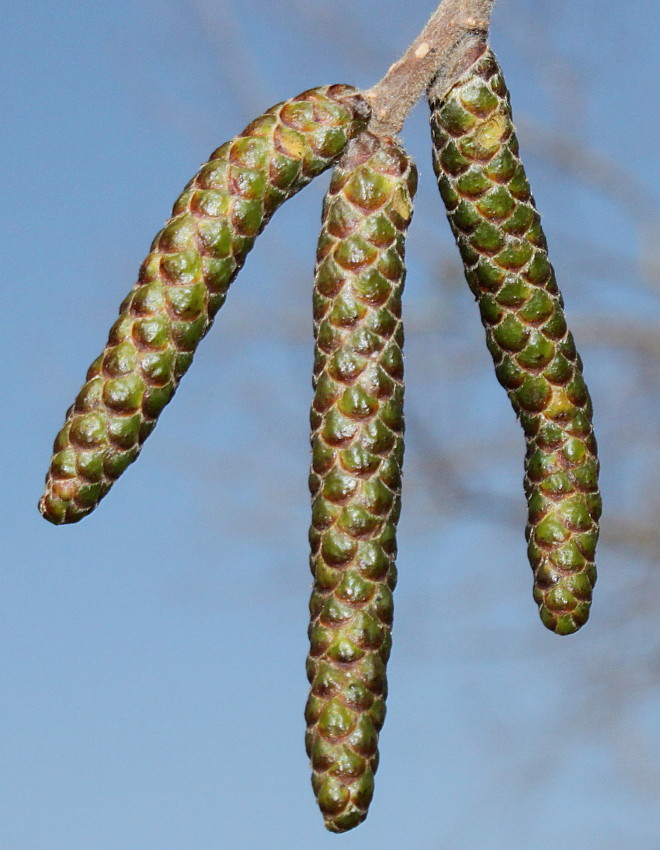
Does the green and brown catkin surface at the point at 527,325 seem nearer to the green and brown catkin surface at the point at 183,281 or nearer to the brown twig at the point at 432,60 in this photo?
the brown twig at the point at 432,60

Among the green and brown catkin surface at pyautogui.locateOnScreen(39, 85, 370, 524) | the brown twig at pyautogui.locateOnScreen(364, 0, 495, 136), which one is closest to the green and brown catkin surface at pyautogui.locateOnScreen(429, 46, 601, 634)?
the brown twig at pyautogui.locateOnScreen(364, 0, 495, 136)

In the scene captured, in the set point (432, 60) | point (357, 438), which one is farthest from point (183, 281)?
point (432, 60)

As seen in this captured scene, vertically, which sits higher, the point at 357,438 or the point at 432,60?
the point at 432,60

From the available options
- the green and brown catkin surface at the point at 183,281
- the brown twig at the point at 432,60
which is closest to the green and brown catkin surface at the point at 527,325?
the brown twig at the point at 432,60

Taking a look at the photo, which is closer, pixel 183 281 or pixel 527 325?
pixel 183 281

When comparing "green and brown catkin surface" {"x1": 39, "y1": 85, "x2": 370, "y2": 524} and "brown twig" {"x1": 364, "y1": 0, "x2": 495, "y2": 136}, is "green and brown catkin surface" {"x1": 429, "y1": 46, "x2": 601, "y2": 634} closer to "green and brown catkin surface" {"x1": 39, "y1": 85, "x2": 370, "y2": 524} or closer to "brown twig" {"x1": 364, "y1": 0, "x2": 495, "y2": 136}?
"brown twig" {"x1": 364, "y1": 0, "x2": 495, "y2": 136}

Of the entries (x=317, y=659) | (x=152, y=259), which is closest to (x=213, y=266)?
(x=152, y=259)

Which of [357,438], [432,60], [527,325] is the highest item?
[432,60]

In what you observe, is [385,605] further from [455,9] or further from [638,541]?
[638,541]

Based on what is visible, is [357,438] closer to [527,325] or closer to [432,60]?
[527,325]
